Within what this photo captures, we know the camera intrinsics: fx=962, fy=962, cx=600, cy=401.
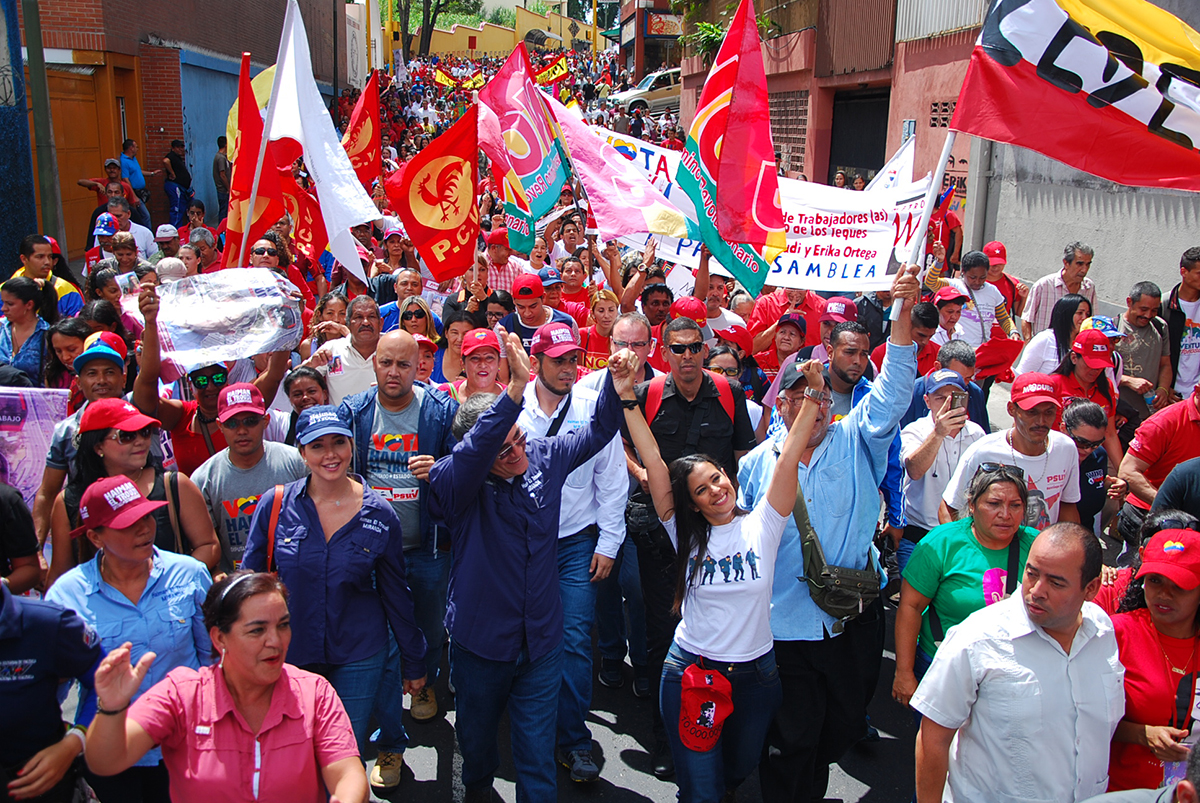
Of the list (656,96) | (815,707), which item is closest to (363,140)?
(815,707)

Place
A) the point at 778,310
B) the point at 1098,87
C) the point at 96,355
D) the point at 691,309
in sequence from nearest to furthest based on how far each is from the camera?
the point at 1098,87 → the point at 96,355 → the point at 691,309 → the point at 778,310

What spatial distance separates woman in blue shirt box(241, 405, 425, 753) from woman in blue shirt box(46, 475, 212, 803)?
36 centimetres

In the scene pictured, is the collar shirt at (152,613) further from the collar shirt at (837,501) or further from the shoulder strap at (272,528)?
the collar shirt at (837,501)

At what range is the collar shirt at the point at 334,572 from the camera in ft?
12.1

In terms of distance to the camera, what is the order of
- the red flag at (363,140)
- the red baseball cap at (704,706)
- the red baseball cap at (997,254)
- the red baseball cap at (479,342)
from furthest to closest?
the red flag at (363,140)
the red baseball cap at (997,254)
the red baseball cap at (479,342)
the red baseball cap at (704,706)

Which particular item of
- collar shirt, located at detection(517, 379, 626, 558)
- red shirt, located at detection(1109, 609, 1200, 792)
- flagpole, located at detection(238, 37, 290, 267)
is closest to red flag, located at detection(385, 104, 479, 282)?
flagpole, located at detection(238, 37, 290, 267)

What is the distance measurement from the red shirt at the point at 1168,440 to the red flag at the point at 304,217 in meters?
6.02

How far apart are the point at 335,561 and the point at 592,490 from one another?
143 centimetres

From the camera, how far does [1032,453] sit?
4594 mm

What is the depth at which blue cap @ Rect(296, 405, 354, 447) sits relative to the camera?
3.72m

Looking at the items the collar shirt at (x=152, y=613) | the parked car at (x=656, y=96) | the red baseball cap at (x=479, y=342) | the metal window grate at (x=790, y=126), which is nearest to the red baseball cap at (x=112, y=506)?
the collar shirt at (x=152, y=613)

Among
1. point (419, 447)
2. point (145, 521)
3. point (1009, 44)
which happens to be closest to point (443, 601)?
point (419, 447)

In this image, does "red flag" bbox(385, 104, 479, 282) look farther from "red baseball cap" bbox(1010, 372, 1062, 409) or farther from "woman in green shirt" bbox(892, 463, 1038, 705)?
"woman in green shirt" bbox(892, 463, 1038, 705)

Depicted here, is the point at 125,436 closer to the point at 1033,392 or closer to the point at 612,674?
the point at 612,674
